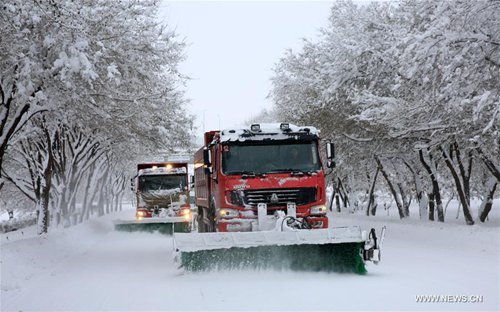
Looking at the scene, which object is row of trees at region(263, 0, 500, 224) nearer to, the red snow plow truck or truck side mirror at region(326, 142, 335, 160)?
truck side mirror at region(326, 142, 335, 160)

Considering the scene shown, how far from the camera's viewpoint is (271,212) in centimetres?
1343

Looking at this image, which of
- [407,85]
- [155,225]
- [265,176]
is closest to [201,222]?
[155,225]

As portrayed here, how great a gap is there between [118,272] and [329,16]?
22.6m

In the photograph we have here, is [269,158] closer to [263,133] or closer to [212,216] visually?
[263,133]

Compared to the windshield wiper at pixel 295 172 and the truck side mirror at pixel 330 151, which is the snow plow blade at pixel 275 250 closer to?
the windshield wiper at pixel 295 172

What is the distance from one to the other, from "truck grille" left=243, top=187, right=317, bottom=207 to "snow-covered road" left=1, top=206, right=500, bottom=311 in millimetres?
2256

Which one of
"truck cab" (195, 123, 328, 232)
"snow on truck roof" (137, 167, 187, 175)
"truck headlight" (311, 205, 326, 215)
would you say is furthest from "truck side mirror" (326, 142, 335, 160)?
"snow on truck roof" (137, 167, 187, 175)

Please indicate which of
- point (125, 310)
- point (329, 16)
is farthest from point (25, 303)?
point (329, 16)

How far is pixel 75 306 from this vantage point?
8.80m

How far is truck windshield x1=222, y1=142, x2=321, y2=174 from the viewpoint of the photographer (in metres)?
13.9

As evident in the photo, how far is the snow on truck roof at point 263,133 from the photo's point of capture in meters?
14.2

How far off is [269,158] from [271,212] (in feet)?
4.41

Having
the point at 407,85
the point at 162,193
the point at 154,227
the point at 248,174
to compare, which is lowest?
the point at 154,227

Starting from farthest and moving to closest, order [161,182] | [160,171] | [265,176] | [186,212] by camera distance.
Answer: [160,171] → [161,182] → [186,212] → [265,176]
